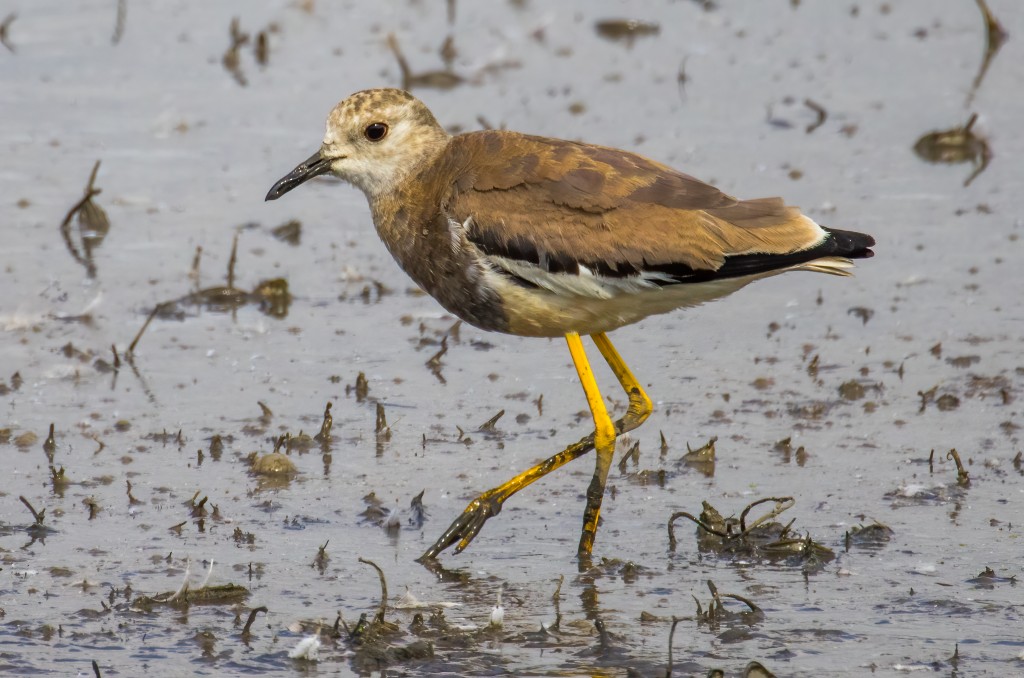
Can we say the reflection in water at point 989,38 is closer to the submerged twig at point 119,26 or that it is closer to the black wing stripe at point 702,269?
the submerged twig at point 119,26

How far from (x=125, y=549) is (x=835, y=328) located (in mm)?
3853

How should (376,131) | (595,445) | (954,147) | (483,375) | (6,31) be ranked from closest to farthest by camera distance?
1. (595,445)
2. (376,131)
3. (483,375)
4. (954,147)
5. (6,31)

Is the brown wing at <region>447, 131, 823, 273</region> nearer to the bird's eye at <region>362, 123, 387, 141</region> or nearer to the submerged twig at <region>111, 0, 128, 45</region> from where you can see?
the bird's eye at <region>362, 123, 387, 141</region>

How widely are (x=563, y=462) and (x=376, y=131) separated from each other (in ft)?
4.80

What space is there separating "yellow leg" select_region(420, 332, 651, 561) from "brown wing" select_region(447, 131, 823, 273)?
456 millimetres

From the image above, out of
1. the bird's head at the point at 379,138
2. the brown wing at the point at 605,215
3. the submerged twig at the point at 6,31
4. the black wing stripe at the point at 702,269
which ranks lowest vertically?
the black wing stripe at the point at 702,269

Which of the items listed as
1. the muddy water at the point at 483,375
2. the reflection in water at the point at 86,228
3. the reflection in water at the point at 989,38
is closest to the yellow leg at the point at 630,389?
the muddy water at the point at 483,375

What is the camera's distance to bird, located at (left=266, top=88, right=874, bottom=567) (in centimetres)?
596

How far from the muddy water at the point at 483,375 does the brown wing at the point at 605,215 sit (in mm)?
1134

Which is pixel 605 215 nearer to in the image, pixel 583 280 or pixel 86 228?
pixel 583 280

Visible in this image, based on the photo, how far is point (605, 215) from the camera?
6.07 metres

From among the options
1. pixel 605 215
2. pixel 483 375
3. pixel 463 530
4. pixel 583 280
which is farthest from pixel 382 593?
pixel 483 375

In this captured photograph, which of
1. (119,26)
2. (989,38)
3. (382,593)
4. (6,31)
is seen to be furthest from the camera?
(119,26)

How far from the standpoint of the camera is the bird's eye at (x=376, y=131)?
660 centimetres
